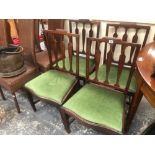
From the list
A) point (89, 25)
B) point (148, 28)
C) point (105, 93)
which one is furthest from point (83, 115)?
point (89, 25)

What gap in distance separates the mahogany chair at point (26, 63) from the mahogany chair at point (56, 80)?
0.19 m

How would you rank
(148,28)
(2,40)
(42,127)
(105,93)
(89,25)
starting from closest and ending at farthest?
(105,93), (148,28), (42,127), (89,25), (2,40)

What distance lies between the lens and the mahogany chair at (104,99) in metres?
1.05

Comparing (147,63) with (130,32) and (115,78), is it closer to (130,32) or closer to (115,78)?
(115,78)

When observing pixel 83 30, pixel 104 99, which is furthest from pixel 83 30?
pixel 104 99

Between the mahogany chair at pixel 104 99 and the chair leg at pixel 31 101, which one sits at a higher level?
the mahogany chair at pixel 104 99

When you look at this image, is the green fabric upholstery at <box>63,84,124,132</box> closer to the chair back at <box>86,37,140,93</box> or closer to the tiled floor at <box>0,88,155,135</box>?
the chair back at <box>86,37,140,93</box>

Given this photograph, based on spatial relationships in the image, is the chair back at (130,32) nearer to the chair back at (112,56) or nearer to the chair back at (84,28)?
the chair back at (84,28)

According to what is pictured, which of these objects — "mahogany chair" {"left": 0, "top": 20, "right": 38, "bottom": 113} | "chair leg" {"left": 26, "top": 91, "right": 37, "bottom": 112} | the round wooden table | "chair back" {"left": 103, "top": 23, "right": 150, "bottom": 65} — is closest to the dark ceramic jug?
"mahogany chair" {"left": 0, "top": 20, "right": 38, "bottom": 113}

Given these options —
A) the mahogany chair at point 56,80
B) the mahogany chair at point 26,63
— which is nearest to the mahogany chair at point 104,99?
the mahogany chair at point 56,80

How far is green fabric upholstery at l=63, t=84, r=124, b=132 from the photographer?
A: 41.4 inches

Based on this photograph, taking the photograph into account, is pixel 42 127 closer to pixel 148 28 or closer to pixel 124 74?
pixel 124 74

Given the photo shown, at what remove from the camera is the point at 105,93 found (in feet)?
4.14
